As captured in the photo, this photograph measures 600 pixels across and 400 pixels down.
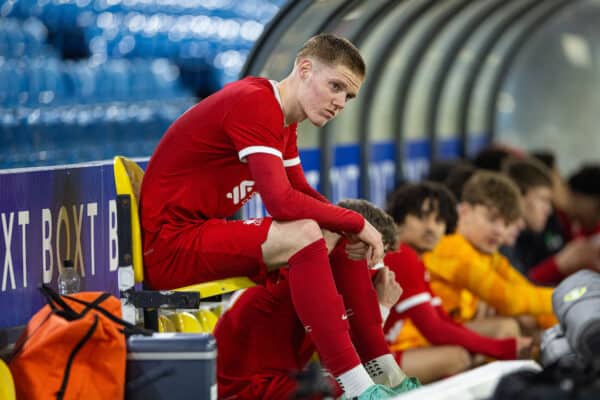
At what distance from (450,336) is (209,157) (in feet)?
5.15

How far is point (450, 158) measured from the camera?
10031mm

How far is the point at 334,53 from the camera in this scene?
13.3ft

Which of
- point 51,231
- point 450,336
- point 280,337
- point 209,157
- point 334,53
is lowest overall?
point 450,336

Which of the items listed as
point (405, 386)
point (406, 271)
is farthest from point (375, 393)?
point (406, 271)

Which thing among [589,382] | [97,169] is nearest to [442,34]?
[97,169]

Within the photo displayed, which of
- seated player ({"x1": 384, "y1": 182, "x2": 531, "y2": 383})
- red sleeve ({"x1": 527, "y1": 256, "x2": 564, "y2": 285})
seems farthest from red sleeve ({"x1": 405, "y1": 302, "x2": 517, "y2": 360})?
red sleeve ({"x1": 527, "y1": 256, "x2": 564, "y2": 285})

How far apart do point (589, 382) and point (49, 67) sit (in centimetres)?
585

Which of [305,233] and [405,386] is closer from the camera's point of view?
[305,233]

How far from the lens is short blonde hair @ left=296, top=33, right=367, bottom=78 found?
13.3 feet

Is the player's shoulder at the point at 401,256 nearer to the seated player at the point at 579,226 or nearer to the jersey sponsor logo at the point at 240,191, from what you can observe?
the jersey sponsor logo at the point at 240,191

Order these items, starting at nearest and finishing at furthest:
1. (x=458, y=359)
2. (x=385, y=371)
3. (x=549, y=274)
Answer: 1. (x=385, y=371)
2. (x=458, y=359)
3. (x=549, y=274)

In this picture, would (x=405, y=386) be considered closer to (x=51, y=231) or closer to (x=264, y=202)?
(x=264, y=202)

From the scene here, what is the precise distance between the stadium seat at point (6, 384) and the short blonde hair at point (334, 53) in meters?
1.45

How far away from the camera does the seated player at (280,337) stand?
4121 mm
